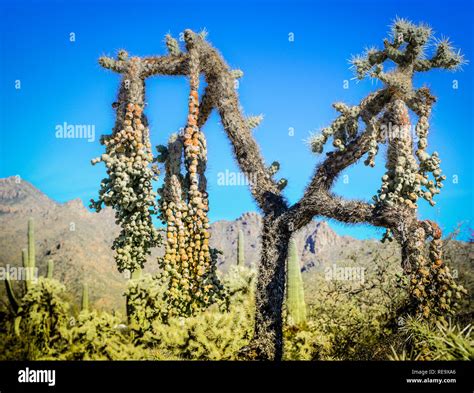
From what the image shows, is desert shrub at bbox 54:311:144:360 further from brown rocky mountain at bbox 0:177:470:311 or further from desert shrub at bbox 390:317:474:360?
brown rocky mountain at bbox 0:177:470:311

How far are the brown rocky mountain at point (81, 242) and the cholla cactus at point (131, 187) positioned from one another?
17361 mm

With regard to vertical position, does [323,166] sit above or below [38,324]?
above

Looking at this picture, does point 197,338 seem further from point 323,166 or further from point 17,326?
point 323,166

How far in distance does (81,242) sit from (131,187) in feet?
103

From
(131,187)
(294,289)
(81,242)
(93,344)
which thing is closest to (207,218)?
(131,187)

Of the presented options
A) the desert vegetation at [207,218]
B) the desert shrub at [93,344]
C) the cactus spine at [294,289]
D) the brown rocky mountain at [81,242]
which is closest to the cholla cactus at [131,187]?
the desert vegetation at [207,218]

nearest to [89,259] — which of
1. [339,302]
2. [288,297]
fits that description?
[288,297]

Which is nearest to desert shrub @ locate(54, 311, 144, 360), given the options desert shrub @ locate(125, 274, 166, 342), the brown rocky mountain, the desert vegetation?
the desert vegetation

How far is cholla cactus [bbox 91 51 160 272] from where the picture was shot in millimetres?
5984

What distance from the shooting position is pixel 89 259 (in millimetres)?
33094

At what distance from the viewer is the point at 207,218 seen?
6242 millimetres

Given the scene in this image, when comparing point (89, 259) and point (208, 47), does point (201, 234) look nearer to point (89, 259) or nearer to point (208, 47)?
point (208, 47)
